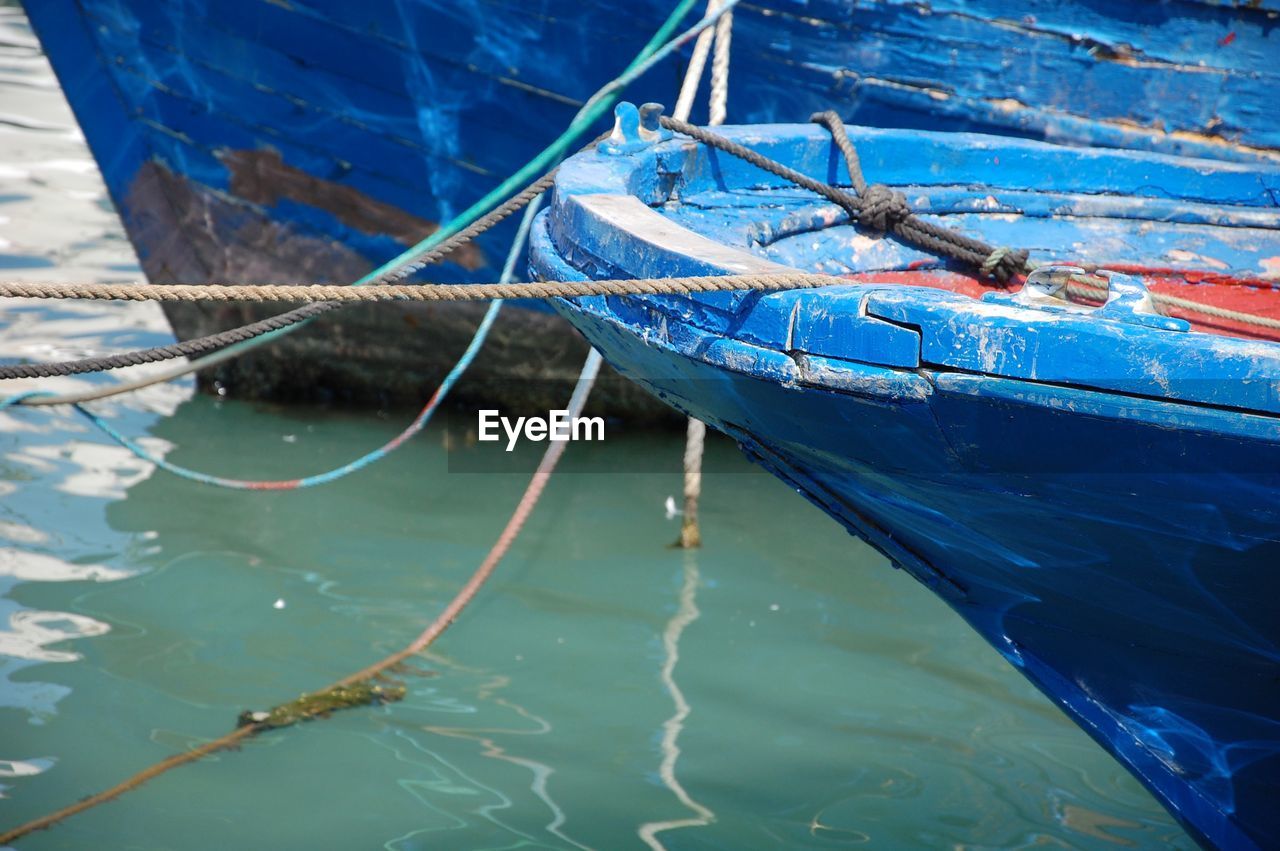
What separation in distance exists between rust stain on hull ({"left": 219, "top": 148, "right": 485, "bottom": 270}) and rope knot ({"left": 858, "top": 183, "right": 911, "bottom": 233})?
225 centimetres

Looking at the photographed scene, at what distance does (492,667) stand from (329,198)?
7.27 ft

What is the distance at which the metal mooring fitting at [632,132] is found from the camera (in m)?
2.82

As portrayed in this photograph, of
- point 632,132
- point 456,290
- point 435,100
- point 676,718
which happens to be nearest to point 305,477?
point 435,100

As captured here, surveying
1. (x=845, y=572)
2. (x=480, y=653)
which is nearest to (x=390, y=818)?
(x=480, y=653)

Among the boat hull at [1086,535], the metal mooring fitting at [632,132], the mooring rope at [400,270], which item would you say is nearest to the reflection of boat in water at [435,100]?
the mooring rope at [400,270]

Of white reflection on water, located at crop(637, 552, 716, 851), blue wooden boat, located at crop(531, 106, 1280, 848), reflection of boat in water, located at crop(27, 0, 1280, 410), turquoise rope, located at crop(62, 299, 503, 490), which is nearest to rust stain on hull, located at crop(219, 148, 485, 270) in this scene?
reflection of boat in water, located at crop(27, 0, 1280, 410)

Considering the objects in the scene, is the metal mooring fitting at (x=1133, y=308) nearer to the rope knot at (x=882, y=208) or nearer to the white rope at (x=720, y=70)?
the rope knot at (x=882, y=208)

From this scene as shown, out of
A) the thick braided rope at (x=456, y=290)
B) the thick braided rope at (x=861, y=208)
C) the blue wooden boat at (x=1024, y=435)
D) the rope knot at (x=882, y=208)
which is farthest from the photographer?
the rope knot at (x=882, y=208)

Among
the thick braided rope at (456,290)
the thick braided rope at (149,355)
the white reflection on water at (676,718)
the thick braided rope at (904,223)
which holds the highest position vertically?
the thick braided rope at (904,223)

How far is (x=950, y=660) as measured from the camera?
3.66 metres

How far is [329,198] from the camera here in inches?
194

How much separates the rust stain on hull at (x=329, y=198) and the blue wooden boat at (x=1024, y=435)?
215 centimetres

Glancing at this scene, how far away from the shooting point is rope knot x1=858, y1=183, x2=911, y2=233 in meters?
2.93

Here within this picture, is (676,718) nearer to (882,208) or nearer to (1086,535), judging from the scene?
(882,208)
